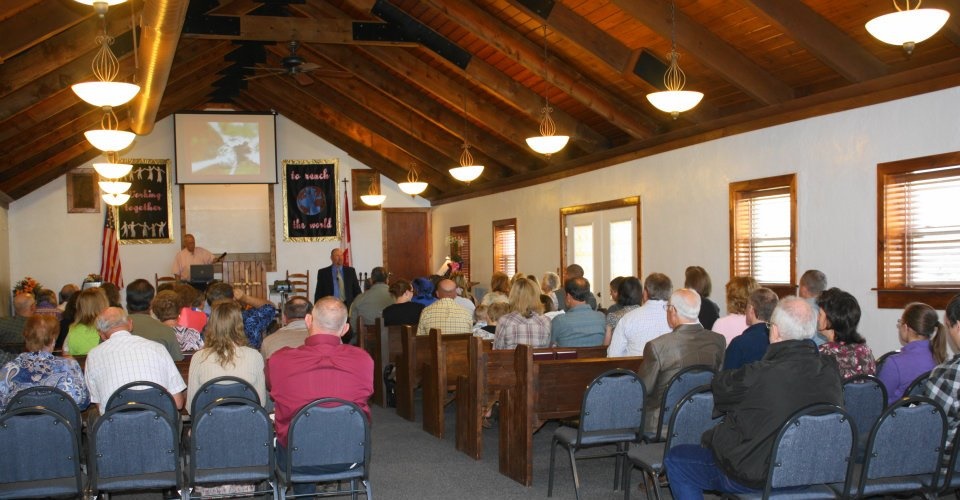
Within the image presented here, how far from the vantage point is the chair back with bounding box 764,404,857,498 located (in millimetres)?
3277

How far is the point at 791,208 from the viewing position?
7.44 m

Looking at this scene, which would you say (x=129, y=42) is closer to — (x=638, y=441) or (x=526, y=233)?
(x=526, y=233)

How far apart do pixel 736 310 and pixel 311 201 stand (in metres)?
12.0

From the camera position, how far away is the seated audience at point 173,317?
19.1ft

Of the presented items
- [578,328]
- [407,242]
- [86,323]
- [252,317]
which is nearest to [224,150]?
[407,242]

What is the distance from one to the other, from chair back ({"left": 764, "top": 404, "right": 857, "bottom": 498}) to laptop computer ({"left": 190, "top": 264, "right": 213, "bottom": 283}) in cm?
1153

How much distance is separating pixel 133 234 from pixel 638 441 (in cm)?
1310

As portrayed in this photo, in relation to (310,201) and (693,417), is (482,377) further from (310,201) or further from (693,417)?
(310,201)

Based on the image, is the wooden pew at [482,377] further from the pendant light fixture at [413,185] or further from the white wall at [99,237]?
the white wall at [99,237]

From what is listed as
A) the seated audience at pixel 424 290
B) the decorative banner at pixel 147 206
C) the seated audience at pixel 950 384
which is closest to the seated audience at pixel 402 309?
the seated audience at pixel 424 290

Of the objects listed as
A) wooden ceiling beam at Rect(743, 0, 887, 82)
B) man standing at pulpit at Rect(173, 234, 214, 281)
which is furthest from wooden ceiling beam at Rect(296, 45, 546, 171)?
wooden ceiling beam at Rect(743, 0, 887, 82)

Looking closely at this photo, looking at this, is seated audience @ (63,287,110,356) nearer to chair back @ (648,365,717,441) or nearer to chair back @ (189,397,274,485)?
chair back @ (189,397,274,485)

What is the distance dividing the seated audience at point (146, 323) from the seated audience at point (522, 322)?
7.41 feet

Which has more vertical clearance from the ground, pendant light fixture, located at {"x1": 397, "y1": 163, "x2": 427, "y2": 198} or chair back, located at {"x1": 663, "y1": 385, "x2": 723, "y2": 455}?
pendant light fixture, located at {"x1": 397, "y1": 163, "x2": 427, "y2": 198}
